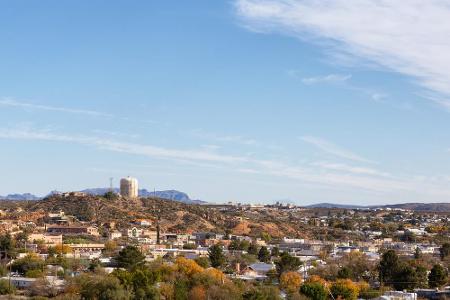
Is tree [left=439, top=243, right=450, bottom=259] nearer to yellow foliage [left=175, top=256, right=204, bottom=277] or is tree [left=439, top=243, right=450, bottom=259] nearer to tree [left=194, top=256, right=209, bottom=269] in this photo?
tree [left=194, top=256, right=209, bottom=269]

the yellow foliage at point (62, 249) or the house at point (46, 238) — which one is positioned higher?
the house at point (46, 238)

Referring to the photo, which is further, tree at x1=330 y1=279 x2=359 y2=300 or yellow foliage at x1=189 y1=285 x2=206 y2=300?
tree at x1=330 y1=279 x2=359 y2=300

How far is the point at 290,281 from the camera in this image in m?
45.7

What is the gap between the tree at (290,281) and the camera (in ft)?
144

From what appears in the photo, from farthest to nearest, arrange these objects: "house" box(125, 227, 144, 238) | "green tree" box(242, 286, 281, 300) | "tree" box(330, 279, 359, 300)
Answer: "house" box(125, 227, 144, 238)
"tree" box(330, 279, 359, 300)
"green tree" box(242, 286, 281, 300)

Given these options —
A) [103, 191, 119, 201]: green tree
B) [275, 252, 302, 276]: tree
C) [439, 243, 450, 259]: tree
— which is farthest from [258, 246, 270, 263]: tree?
[103, 191, 119, 201]: green tree

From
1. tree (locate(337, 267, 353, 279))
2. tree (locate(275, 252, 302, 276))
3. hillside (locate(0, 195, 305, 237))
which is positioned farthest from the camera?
hillside (locate(0, 195, 305, 237))

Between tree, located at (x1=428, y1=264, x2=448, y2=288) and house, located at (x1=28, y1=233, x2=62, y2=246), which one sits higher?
house, located at (x1=28, y1=233, x2=62, y2=246)

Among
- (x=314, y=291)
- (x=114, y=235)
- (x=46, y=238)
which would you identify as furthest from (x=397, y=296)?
(x=114, y=235)

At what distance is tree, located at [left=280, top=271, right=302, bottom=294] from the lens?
43781 mm

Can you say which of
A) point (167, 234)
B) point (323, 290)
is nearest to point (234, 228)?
point (167, 234)

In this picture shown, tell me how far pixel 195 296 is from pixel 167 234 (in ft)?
148

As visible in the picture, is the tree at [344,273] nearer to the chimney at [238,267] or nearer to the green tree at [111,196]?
the chimney at [238,267]

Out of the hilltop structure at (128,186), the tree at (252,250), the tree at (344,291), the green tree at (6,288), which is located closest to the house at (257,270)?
the tree at (252,250)
